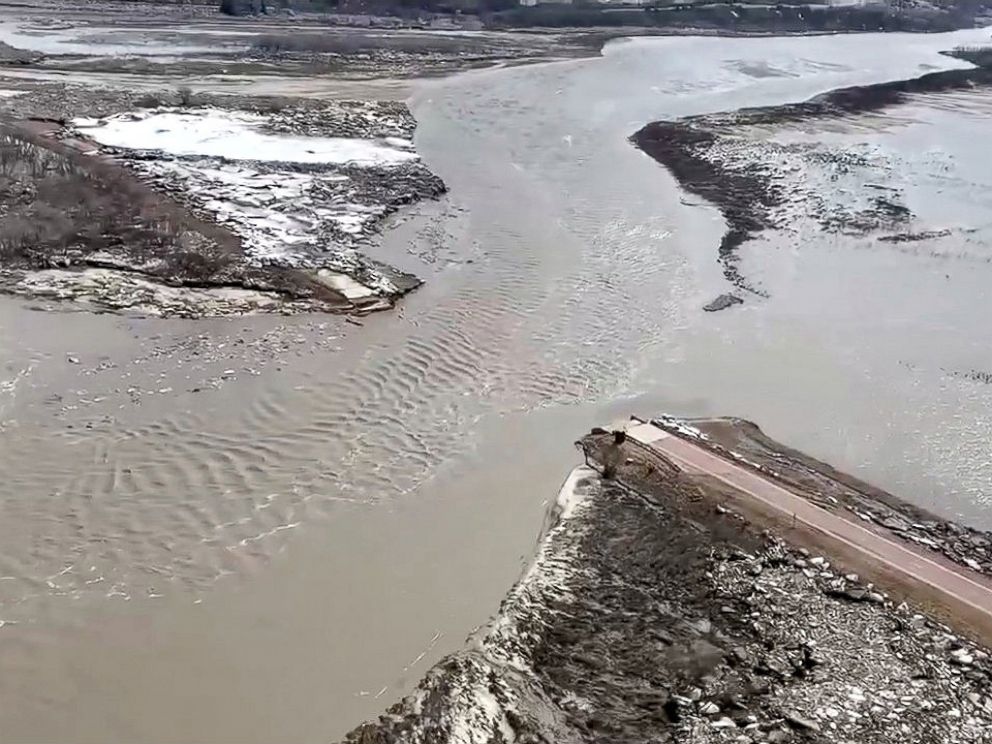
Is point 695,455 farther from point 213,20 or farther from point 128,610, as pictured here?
point 213,20

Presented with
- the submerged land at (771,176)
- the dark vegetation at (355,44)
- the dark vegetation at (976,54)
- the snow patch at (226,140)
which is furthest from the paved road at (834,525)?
the dark vegetation at (976,54)

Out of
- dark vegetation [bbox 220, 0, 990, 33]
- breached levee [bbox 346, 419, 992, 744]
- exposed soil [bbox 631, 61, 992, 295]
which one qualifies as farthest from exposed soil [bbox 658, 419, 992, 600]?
dark vegetation [bbox 220, 0, 990, 33]

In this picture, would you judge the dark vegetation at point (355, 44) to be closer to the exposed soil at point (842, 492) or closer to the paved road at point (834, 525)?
the exposed soil at point (842, 492)

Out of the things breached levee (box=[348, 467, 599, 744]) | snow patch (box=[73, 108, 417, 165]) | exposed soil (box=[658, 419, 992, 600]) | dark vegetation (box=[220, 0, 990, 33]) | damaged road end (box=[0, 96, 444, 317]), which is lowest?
breached levee (box=[348, 467, 599, 744])

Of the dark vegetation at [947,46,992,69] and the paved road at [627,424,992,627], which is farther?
the dark vegetation at [947,46,992,69]

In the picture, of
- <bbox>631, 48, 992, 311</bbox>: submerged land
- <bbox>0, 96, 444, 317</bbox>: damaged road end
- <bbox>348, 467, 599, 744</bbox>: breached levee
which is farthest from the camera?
<bbox>631, 48, 992, 311</bbox>: submerged land

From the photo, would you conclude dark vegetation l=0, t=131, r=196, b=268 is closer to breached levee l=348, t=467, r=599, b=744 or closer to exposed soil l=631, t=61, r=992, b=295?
breached levee l=348, t=467, r=599, b=744

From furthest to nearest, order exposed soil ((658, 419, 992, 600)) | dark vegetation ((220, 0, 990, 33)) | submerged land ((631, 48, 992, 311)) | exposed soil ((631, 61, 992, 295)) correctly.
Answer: dark vegetation ((220, 0, 990, 33)), exposed soil ((631, 61, 992, 295)), submerged land ((631, 48, 992, 311)), exposed soil ((658, 419, 992, 600))
